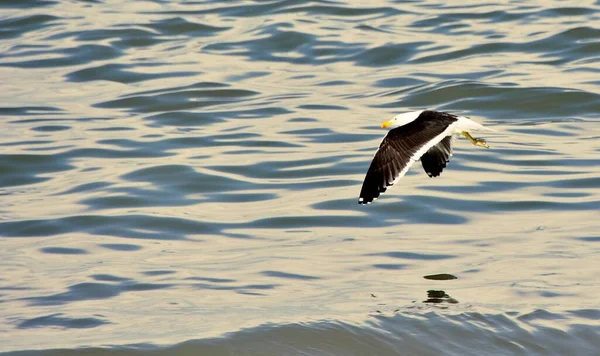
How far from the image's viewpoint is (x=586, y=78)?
42.9 feet

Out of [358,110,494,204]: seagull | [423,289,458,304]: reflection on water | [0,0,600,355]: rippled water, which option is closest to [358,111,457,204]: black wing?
[358,110,494,204]: seagull

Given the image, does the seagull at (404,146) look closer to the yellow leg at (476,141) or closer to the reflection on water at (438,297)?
the yellow leg at (476,141)

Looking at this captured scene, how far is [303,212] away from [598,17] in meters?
8.72

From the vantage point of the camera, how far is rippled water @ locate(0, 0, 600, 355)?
616cm

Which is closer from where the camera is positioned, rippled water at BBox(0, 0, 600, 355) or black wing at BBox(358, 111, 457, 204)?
rippled water at BBox(0, 0, 600, 355)

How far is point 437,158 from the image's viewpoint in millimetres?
8508

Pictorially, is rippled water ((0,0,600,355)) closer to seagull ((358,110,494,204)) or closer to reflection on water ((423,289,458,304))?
reflection on water ((423,289,458,304))

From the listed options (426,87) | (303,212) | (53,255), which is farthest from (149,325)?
(426,87)

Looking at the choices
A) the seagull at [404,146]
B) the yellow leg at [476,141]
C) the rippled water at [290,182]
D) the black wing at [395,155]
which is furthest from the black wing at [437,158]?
the black wing at [395,155]

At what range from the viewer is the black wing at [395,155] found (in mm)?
7320

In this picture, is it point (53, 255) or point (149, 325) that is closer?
point (149, 325)

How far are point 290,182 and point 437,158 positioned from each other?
1609 mm

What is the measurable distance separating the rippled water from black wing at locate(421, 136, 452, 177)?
36 cm

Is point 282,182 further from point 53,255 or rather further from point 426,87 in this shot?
point 426,87
